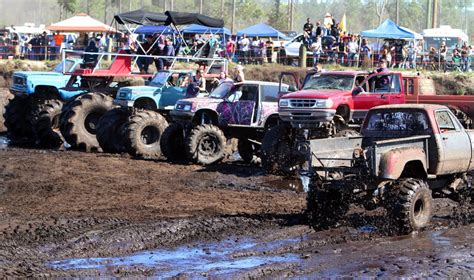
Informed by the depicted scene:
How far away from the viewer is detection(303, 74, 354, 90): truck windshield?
1731cm

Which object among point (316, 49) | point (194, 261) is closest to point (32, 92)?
point (194, 261)

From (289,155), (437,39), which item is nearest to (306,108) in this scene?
(289,155)

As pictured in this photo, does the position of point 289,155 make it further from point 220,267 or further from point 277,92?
point 220,267

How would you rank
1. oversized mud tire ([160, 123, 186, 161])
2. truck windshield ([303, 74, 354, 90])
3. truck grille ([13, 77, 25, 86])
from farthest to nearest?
truck grille ([13, 77, 25, 86]), oversized mud tire ([160, 123, 186, 161]), truck windshield ([303, 74, 354, 90])

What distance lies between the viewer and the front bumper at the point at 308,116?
16.3m

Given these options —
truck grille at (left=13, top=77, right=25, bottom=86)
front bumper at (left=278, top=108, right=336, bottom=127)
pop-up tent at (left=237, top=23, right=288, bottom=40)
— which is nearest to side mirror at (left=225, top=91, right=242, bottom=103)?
front bumper at (left=278, top=108, right=336, bottom=127)

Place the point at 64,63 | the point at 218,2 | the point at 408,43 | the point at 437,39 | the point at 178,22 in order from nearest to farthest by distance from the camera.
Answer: the point at 64,63 < the point at 178,22 < the point at 408,43 < the point at 437,39 < the point at 218,2

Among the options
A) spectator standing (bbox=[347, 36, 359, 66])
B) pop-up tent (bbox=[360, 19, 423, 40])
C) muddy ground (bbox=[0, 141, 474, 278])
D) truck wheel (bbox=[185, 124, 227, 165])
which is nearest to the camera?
muddy ground (bbox=[0, 141, 474, 278])

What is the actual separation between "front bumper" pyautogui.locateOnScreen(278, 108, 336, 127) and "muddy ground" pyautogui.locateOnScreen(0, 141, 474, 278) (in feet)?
5.46

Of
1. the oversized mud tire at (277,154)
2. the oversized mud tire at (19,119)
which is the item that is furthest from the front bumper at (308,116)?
the oversized mud tire at (19,119)

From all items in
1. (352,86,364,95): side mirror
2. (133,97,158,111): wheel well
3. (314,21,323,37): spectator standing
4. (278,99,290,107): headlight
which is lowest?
(133,97,158,111): wheel well

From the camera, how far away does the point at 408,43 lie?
3794 cm

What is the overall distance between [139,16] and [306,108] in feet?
25.2

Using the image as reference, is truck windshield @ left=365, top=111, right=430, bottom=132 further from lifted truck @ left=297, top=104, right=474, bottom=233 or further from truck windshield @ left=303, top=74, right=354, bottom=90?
truck windshield @ left=303, top=74, right=354, bottom=90
